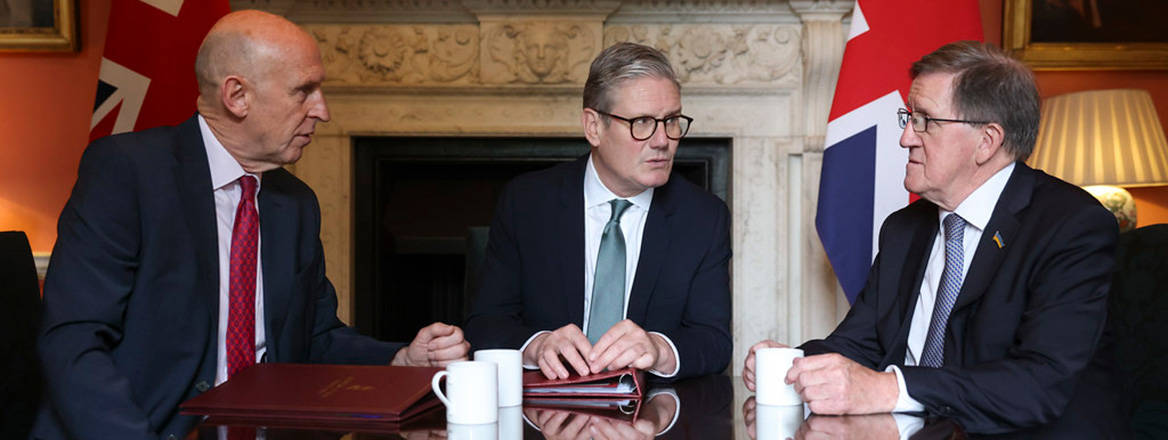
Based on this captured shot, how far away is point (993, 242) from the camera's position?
172 cm

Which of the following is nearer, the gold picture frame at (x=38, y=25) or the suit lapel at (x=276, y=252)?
the suit lapel at (x=276, y=252)

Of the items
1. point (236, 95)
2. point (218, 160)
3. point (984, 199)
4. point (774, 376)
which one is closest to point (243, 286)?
point (218, 160)

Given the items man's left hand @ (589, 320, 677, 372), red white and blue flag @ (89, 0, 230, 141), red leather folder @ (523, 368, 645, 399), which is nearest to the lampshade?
man's left hand @ (589, 320, 677, 372)

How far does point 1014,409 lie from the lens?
4.76ft

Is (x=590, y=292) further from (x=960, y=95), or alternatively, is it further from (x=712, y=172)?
(x=712, y=172)

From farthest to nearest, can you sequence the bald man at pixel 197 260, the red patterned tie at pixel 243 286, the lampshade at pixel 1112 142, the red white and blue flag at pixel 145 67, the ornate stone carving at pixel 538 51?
1. the ornate stone carving at pixel 538 51
2. the lampshade at pixel 1112 142
3. the red white and blue flag at pixel 145 67
4. the red patterned tie at pixel 243 286
5. the bald man at pixel 197 260

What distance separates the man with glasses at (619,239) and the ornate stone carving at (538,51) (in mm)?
1384

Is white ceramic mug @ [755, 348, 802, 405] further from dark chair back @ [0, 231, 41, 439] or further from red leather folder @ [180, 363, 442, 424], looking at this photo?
dark chair back @ [0, 231, 41, 439]

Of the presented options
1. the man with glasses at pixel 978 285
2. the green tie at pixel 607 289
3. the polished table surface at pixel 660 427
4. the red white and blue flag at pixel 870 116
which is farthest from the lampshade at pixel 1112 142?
the polished table surface at pixel 660 427

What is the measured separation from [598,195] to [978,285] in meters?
0.87

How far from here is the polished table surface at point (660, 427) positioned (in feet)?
4.07

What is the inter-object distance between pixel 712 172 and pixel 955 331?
2123 millimetres

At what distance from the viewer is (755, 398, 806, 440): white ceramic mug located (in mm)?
1271

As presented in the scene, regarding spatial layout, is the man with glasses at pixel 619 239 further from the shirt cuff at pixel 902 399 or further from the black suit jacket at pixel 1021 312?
the shirt cuff at pixel 902 399
